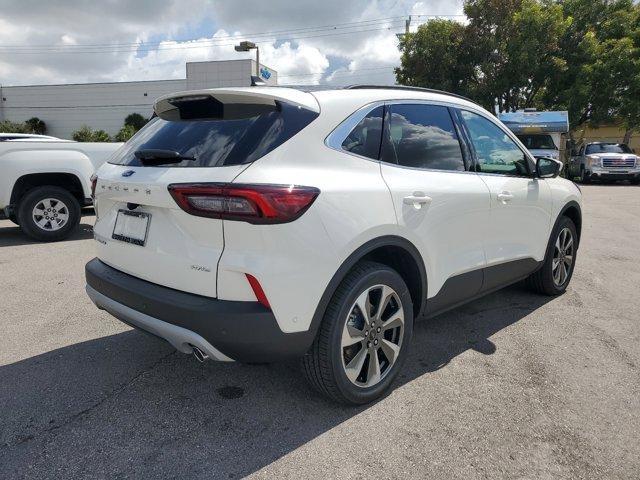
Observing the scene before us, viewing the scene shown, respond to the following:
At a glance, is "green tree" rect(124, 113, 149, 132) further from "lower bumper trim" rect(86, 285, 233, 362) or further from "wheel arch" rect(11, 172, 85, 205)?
"lower bumper trim" rect(86, 285, 233, 362)

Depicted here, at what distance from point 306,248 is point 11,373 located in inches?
88.4

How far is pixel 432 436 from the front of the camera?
259cm

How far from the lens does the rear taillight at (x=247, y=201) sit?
2250mm

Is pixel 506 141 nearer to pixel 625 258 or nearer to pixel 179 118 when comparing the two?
pixel 179 118

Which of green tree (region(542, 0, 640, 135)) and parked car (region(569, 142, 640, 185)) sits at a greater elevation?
green tree (region(542, 0, 640, 135))

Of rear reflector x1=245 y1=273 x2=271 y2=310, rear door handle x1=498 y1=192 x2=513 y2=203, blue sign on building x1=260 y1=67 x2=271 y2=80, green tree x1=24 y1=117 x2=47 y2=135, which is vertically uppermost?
blue sign on building x1=260 y1=67 x2=271 y2=80

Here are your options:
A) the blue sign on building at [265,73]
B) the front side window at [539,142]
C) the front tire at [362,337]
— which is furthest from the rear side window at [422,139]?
the blue sign on building at [265,73]

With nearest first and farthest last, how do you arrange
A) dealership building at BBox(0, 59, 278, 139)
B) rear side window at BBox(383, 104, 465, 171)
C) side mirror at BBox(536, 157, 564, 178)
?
rear side window at BBox(383, 104, 465, 171) < side mirror at BBox(536, 157, 564, 178) < dealership building at BBox(0, 59, 278, 139)

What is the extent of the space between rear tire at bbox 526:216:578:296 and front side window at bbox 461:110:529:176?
35.2 inches

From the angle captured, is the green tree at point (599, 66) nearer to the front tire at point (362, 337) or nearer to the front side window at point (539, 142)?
the front side window at point (539, 142)

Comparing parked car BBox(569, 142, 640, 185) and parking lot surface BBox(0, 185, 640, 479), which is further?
parked car BBox(569, 142, 640, 185)

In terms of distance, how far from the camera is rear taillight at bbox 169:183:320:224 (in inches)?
88.6

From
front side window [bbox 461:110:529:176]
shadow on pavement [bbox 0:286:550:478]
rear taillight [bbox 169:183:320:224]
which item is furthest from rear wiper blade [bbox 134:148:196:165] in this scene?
front side window [bbox 461:110:529:176]

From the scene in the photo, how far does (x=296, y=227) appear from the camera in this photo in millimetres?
A: 2316
